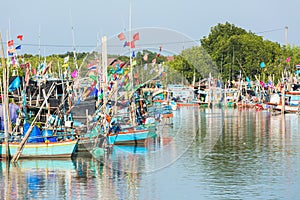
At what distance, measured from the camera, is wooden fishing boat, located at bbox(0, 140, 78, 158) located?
2919 cm

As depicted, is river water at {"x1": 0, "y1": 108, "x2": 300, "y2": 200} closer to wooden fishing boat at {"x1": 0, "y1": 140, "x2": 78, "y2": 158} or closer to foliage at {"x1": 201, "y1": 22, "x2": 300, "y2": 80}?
wooden fishing boat at {"x1": 0, "y1": 140, "x2": 78, "y2": 158}

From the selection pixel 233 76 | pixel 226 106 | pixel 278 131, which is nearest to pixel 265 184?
pixel 278 131

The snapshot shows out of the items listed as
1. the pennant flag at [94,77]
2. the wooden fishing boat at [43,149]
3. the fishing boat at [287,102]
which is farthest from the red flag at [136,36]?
the fishing boat at [287,102]

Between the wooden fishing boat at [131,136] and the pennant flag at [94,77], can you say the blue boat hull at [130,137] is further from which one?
the pennant flag at [94,77]

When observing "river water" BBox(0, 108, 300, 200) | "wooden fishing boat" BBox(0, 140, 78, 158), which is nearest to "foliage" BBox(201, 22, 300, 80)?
"river water" BBox(0, 108, 300, 200)

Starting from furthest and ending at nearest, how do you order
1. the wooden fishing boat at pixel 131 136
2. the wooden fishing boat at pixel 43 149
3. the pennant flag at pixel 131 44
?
the wooden fishing boat at pixel 131 136, the wooden fishing boat at pixel 43 149, the pennant flag at pixel 131 44

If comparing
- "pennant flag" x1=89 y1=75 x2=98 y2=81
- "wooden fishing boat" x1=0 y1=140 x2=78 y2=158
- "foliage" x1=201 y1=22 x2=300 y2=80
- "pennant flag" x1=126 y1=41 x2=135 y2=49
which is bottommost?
"wooden fishing boat" x1=0 y1=140 x2=78 y2=158

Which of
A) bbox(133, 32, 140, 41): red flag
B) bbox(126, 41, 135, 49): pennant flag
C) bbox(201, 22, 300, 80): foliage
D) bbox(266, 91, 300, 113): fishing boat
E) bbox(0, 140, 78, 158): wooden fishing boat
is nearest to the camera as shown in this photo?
bbox(133, 32, 140, 41): red flag

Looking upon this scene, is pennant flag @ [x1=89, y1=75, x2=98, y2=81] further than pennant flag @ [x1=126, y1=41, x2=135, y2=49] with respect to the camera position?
Yes

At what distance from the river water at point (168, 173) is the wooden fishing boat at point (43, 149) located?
32cm

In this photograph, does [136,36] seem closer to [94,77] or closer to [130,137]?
[94,77]

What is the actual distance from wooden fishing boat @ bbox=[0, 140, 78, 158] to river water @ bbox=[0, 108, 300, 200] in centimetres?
32

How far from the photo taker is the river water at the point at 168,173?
76.7 feet

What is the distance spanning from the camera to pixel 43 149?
29344 mm
